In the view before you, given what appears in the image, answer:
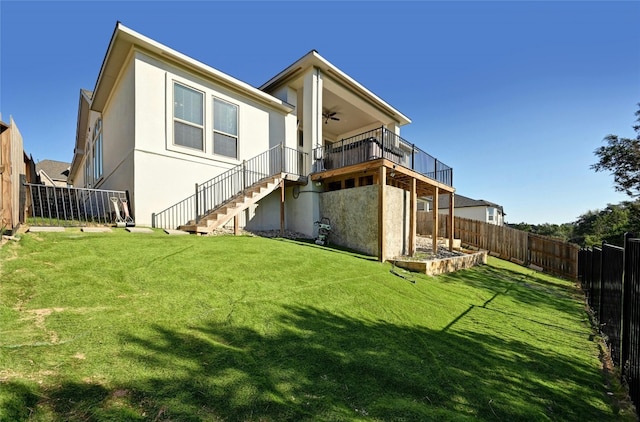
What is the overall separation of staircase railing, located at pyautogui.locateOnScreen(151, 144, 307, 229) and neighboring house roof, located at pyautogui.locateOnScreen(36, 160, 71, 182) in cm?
3133

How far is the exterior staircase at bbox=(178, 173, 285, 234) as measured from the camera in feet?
25.6

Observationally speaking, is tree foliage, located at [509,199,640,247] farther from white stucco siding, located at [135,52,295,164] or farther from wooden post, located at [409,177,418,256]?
white stucco siding, located at [135,52,295,164]

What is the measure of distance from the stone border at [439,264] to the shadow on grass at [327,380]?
410 cm

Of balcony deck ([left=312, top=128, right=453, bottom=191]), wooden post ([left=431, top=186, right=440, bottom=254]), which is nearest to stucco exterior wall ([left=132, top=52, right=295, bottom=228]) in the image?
balcony deck ([left=312, top=128, right=453, bottom=191])

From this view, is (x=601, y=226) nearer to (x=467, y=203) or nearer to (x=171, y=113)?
(x=467, y=203)

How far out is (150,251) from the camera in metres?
5.19

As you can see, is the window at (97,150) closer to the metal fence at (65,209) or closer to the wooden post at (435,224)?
the metal fence at (65,209)

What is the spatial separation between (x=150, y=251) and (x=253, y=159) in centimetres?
631

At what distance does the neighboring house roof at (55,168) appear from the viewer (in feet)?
96.9

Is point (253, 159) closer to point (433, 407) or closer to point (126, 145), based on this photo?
point (126, 145)

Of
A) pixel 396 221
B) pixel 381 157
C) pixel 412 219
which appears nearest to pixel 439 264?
pixel 412 219

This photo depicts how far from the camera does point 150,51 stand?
8.10 m

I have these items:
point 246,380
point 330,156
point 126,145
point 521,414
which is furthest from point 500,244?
point 126,145

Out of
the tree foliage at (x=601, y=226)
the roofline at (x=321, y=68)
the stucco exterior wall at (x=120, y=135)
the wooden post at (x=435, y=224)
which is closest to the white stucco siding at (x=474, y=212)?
the tree foliage at (x=601, y=226)
